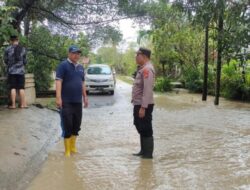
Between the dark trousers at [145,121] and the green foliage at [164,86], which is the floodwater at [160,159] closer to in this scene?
the dark trousers at [145,121]

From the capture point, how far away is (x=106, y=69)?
2486cm

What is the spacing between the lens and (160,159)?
7.49 metres

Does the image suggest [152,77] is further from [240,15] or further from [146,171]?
[240,15]

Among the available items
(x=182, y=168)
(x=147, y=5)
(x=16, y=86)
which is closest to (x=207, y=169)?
(x=182, y=168)

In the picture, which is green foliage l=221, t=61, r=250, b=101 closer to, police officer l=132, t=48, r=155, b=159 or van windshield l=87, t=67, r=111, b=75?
van windshield l=87, t=67, r=111, b=75

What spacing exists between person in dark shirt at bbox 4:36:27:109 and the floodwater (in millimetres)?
1869

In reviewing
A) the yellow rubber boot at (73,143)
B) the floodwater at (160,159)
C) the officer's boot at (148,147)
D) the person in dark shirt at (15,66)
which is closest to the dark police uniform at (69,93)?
the yellow rubber boot at (73,143)

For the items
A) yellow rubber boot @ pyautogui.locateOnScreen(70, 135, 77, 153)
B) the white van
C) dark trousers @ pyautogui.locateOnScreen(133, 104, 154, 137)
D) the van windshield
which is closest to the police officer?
dark trousers @ pyautogui.locateOnScreen(133, 104, 154, 137)

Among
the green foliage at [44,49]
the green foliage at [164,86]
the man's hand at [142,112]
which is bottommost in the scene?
the green foliage at [164,86]

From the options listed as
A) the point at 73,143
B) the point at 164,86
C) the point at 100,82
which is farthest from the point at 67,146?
the point at 164,86

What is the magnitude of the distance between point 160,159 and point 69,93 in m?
1.82

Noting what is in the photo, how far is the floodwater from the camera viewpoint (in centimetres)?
605

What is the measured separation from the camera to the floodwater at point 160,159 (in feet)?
19.8

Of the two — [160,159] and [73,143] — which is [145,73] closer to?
[160,159]
